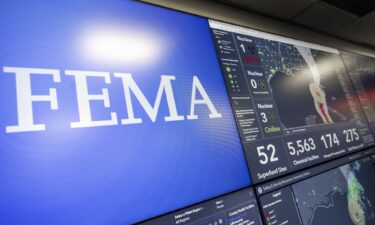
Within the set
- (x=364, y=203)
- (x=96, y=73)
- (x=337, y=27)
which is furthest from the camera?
(x=337, y=27)

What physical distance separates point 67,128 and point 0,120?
0.19 metres

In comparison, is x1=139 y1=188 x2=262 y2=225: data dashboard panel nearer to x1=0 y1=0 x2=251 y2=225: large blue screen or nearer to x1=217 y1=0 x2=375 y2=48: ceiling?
x1=0 y1=0 x2=251 y2=225: large blue screen

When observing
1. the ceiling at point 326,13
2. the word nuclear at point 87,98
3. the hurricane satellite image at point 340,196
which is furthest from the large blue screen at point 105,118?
the ceiling at point 326,13

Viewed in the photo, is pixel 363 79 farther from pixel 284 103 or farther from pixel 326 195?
pixel 326 195

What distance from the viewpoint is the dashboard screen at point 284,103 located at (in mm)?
1439

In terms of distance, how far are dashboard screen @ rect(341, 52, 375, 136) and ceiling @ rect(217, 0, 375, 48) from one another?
0.24 meters

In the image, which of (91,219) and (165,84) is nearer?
(91,219)

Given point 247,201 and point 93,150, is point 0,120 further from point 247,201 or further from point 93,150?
point 247,201

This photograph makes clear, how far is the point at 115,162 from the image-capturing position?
3.17 ft

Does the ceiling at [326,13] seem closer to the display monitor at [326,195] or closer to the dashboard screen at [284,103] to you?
the dashboard screen at [284,103]

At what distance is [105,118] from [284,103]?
3.78ft

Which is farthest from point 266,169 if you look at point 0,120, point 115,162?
point 0,120

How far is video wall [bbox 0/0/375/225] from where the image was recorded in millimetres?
853

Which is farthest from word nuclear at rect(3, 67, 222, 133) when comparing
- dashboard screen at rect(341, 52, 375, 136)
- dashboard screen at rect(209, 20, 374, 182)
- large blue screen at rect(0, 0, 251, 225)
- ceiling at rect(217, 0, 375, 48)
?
dashboard screen at rect(341, 52, 375, 136)
